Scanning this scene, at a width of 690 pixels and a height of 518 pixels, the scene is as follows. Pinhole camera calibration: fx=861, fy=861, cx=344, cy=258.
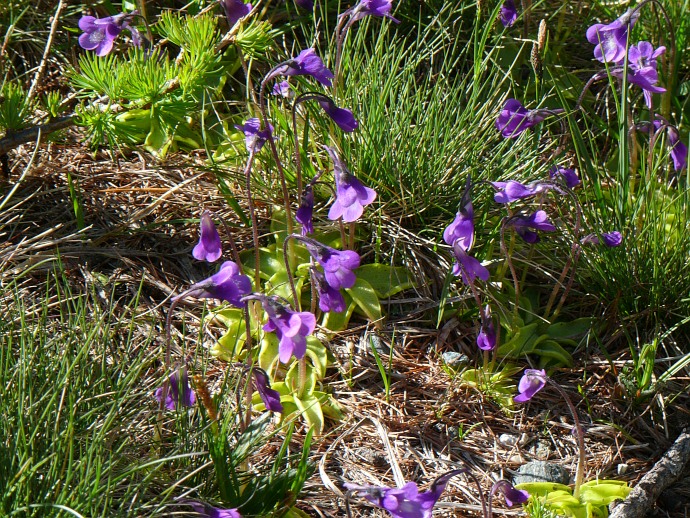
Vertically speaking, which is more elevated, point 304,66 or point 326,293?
point 304,66

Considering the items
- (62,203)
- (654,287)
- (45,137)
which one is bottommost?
(62,203)

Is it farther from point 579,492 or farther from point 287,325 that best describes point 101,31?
point 579,492

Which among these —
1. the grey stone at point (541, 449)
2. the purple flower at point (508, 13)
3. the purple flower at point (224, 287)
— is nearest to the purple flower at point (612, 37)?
the purple flower at point (508, 13)

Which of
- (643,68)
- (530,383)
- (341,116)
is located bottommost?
(530,383)

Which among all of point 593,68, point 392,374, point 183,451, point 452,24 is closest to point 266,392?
point 183,451

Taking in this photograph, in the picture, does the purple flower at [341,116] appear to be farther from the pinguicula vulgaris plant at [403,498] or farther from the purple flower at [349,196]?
the pinguicula vulgaris plant at [403,498]

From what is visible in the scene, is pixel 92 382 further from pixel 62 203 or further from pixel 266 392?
pixel 62 203

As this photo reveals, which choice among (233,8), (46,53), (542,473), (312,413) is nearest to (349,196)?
(312,413)
